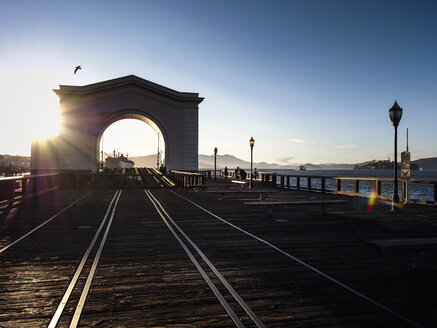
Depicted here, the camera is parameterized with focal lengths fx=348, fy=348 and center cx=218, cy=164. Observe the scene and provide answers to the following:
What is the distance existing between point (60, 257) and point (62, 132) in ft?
126

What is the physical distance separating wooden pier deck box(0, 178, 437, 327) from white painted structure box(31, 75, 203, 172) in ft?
107

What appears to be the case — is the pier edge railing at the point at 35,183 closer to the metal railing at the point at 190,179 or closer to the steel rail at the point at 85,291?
the steel rail at the point at 85,291

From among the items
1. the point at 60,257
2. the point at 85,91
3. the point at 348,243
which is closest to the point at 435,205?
the point at 348,243

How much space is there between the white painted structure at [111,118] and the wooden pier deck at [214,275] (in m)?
32.6

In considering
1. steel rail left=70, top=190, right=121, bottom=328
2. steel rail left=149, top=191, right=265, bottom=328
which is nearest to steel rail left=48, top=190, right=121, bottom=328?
steel rail left=70, top=190, right=121, bottom=328

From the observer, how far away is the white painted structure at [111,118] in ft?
136

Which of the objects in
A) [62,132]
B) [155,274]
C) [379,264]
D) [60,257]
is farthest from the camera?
[62,132]

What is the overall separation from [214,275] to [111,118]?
1585 inches

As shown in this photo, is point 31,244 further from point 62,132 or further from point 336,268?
point 62,132

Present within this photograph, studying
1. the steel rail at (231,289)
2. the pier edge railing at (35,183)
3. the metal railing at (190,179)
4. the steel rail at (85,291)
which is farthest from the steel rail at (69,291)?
the metal railing at (190,179)

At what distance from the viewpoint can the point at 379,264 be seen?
627 centimetres

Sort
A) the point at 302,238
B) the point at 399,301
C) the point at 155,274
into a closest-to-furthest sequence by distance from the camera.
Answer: the point at 399,301, the point at 155,274, the point at 302,238

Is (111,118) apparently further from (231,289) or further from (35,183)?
(231,289)

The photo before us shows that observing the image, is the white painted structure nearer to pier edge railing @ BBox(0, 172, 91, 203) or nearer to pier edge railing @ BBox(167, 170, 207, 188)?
pier edge railing @ BBox(0, 172, 91, 203)
